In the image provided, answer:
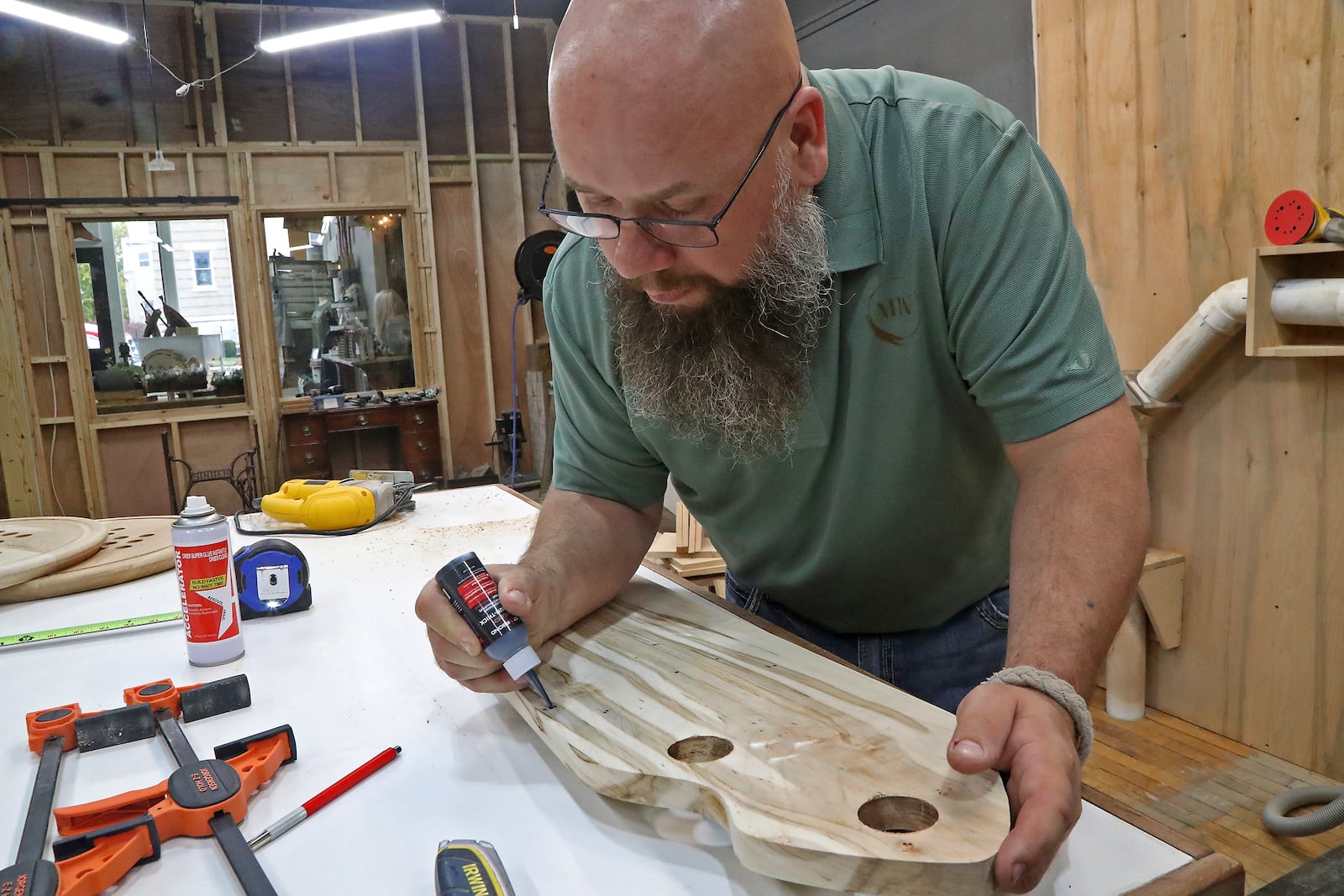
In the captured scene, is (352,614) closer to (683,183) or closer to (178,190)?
(683,183)

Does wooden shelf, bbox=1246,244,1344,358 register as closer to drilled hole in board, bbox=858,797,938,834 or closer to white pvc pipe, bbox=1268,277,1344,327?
white pvc pipe, bbox=1268,277,1344,327

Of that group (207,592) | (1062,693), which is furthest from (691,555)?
(1062,693)

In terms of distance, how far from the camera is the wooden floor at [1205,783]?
201 cm

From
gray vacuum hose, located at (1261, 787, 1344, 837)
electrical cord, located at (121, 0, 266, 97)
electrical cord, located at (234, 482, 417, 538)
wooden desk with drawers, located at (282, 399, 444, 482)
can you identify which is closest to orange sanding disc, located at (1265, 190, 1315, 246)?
gray vacuum hose, located at (1261, 787, 1344, 837)

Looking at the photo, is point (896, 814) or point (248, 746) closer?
point (896, 814)

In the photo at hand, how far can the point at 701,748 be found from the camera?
31.1 inches

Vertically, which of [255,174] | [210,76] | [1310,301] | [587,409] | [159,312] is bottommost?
[587,409]

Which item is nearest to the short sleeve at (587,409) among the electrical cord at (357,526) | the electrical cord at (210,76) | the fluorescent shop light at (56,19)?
the electrical cord at (357,526)

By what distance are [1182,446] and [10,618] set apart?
113 inches

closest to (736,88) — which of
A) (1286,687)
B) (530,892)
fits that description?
(530,892)

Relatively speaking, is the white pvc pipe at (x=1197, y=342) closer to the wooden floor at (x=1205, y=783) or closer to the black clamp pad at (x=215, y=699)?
the wooden floor at (x=1205, y=783)

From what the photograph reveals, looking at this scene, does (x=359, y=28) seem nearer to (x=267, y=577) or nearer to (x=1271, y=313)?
(x=267, y=577)

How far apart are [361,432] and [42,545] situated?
5.02m

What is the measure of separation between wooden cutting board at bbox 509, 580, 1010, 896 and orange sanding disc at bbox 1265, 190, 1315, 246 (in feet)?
6.01
